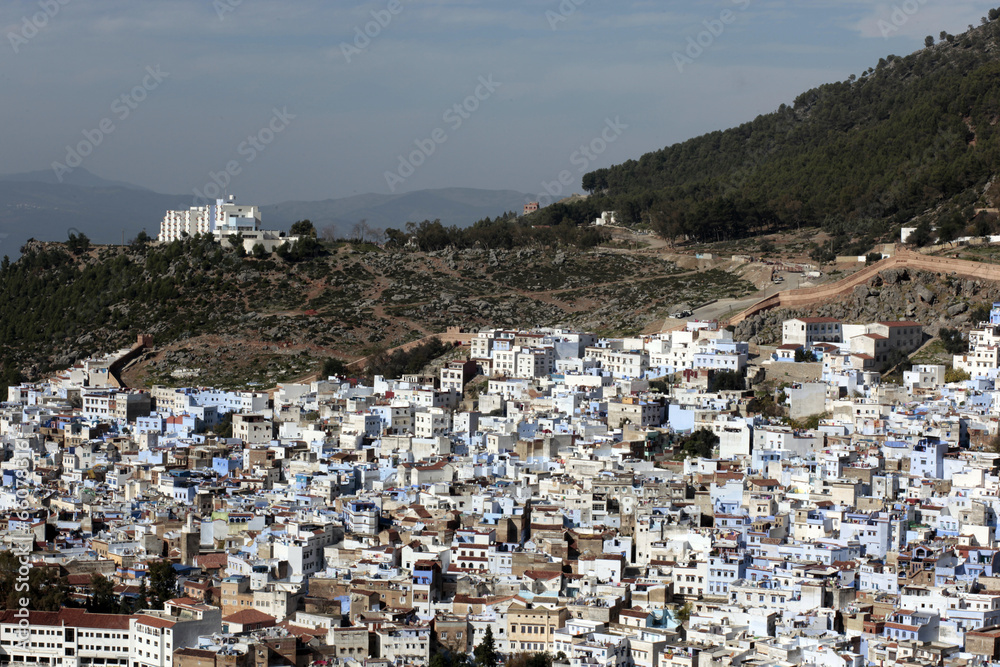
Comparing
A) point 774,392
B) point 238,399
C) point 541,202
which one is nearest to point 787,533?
point 774,392

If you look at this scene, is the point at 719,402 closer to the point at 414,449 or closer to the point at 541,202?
the point at 414,449

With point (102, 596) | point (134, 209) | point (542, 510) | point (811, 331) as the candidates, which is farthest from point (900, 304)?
point (134, 209)

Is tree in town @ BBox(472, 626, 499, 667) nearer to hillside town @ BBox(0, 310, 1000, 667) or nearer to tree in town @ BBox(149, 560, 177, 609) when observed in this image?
hillside town @ BBox(0, 310, 1000, 667)

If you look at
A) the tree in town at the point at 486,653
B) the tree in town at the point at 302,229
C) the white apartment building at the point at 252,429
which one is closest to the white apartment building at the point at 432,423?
the white apartment building at the point at 252,429

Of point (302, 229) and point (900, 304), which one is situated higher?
point (302, 229)

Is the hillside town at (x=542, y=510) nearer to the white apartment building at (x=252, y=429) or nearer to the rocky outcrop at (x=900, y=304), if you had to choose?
the white apartment building at (x=252, y=429)

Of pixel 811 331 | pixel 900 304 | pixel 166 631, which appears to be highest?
pixel 900 304

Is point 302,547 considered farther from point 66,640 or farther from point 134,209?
point 134,209

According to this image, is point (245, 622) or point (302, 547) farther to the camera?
point (302, 547)
